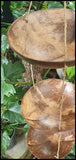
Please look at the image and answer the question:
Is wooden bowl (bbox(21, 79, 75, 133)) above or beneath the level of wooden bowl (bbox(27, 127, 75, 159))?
above

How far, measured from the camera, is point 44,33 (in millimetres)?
751

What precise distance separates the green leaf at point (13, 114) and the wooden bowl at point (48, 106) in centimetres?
31

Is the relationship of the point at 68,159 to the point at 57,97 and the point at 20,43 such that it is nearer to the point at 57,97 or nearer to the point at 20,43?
the point at 57,97

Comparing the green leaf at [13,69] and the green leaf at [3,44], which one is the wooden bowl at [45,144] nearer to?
the green leaf at [13,69]

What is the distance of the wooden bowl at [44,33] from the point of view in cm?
67

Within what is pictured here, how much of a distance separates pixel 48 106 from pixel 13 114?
356 millimetres

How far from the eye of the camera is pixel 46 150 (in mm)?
880

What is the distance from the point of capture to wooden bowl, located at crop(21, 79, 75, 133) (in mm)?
683

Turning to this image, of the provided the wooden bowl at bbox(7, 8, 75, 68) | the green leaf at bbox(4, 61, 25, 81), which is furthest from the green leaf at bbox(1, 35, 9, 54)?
the wooden bowl at bbox(7, 8, 75, 68)

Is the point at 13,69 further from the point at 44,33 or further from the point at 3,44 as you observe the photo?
the point at 44,33

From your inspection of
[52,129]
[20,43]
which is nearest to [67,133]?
[52,129]

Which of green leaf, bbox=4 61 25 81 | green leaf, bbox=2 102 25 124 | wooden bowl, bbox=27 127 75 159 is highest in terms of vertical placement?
green leaf, bbox=4 61 25 81

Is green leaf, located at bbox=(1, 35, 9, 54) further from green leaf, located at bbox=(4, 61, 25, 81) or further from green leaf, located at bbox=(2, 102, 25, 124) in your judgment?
green leaf, located at bbox=(2, 102, 25, 124)

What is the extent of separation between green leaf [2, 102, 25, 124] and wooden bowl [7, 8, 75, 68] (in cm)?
48
